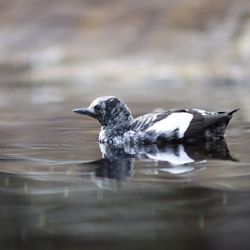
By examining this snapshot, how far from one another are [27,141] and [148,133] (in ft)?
4.15

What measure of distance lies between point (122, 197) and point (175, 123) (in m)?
2.29

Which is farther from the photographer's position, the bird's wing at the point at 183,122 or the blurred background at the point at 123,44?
the blurred background at the point at 123,44

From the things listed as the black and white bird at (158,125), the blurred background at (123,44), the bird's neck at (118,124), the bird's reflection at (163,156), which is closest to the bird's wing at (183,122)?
the black and white bird at (158,125)

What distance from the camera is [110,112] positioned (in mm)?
7078

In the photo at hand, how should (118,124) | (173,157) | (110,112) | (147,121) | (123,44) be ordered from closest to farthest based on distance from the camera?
(173,157)
(147,121)
(118,124)
(110,112)
(123,44)

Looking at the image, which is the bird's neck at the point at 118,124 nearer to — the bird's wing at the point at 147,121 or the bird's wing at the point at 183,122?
the bird's wing at the point at 147,121

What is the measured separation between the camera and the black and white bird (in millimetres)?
6633

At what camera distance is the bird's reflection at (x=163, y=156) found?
5410 millimetres

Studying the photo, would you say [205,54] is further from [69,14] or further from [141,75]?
[69,14]

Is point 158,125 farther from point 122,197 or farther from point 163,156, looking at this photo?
point 122,197

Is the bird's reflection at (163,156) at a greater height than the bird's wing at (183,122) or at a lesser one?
lesser

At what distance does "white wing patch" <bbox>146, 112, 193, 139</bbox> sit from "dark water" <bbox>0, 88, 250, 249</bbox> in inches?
7.3

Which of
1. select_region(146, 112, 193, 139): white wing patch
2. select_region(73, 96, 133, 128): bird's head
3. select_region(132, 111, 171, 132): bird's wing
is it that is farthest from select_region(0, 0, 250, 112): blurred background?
select_region(146, 112, 193, 139): white wing patch

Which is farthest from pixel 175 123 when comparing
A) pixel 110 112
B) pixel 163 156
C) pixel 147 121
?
pixel 110 112
